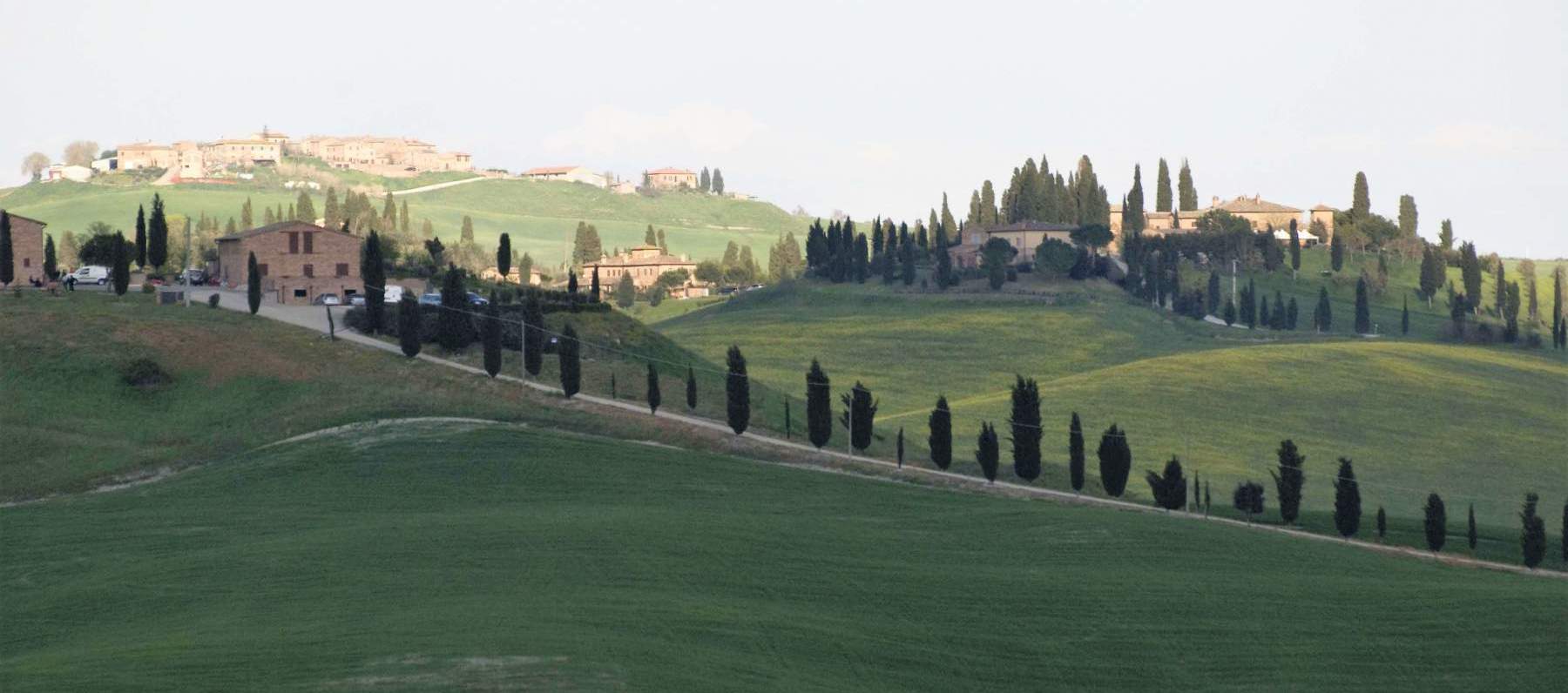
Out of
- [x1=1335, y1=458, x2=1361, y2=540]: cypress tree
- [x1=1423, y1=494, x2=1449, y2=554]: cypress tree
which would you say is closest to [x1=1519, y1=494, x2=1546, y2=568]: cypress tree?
[x1=1423, y1=494, x2=1449, y2=554]: cypress tree

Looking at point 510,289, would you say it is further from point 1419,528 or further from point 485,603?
point 485,603

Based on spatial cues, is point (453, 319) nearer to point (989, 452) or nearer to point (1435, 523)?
point (989, 452)

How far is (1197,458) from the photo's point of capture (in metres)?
115

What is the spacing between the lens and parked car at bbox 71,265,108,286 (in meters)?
126

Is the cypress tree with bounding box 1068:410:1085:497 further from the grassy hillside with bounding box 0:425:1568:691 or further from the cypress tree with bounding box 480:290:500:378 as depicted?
the cypress tree with bounding box 480:290:500:378

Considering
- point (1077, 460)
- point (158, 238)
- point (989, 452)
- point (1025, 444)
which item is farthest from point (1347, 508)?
point (158, 238)

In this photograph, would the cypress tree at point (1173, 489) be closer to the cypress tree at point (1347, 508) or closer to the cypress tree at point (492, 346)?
the cypress tree at point (1347, 508)

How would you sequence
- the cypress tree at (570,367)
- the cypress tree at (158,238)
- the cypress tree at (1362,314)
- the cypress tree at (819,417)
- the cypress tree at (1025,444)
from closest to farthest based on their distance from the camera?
1. the cypress tree at (1025,444)
2. the cypress tree at (819,417)
3. the cypress tree at (570,367)
4. the cypress tree at (158,238)
5. the cypress tree at (1362,314)

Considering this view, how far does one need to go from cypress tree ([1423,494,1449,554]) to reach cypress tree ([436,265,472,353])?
52.1 metres

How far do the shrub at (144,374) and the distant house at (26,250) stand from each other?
77.9ft

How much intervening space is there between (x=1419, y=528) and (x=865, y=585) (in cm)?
4040

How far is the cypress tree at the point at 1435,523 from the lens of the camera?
8394 centimetres

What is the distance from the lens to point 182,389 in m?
98.5

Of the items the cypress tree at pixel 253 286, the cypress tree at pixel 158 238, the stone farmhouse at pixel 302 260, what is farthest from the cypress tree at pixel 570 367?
the cypress tree at pixel 158 238
